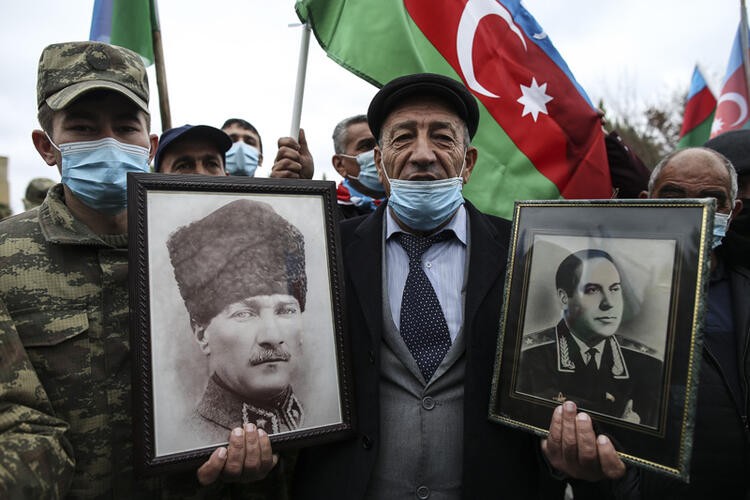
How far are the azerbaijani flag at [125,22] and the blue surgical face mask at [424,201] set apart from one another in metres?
2.37

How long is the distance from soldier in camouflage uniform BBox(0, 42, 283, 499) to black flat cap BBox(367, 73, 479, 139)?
968 millimetres

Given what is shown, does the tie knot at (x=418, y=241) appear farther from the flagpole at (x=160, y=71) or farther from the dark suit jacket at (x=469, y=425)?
the flagpole at (x=160, y=71)

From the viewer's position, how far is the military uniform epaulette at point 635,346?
1535mm

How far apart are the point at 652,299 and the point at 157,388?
4.84 feet

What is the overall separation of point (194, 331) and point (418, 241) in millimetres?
965

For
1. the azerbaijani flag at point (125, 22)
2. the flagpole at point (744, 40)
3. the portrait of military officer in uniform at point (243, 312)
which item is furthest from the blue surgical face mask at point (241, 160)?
the flagpole at point (744, 40)

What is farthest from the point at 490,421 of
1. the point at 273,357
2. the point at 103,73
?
the point at 103,73

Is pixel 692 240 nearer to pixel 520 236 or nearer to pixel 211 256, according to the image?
pixel 520 236

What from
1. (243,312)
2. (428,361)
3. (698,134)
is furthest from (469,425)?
(698,134)

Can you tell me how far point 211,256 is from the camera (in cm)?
173

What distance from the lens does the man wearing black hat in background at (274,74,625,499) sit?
185cm

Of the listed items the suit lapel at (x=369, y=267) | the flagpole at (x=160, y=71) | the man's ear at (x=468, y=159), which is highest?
the flagpole at (x=160, y=71)

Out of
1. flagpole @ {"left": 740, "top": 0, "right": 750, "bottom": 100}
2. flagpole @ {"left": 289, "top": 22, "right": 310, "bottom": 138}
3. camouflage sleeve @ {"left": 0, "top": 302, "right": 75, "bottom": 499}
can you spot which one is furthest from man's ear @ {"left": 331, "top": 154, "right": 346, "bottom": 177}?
flagpole @ {"left": 740, "top": 0, "right": 750, "bottom": 100}

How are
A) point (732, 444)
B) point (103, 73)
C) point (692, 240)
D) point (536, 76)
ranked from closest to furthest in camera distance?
1. point (692, 240)
2. point (103, 73)
3. point (732, 444)
4. point (536, 76)
